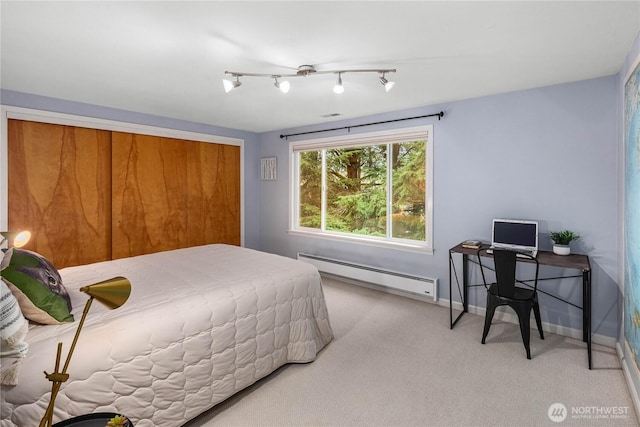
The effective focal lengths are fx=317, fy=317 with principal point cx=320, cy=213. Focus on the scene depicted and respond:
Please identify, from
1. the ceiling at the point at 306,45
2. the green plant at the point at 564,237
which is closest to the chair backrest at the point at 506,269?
the green plant at the point at 564,237

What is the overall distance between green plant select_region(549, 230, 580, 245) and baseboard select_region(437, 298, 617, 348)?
79 centimetres

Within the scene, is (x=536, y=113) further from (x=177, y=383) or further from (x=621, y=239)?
(x=177, y=383)

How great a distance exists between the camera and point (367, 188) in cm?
434

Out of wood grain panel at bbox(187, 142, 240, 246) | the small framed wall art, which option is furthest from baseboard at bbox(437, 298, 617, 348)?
wood grain panel at bbox(187, 142, 240, 246)

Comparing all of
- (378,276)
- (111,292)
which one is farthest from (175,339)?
(378,276)

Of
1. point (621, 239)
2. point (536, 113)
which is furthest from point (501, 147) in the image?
point (621, 239)

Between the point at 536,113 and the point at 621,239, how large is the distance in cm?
126

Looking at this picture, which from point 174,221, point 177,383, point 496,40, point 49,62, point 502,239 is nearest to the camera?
point 177,383

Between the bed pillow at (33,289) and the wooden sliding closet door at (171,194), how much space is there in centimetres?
241

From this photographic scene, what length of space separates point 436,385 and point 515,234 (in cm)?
161

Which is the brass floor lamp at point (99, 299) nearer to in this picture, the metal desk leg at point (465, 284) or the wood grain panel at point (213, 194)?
the metal desk leg at point (465, 284)

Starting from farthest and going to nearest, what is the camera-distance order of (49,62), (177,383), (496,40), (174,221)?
1. (174,221)
2. (49,62)
3. (496,40)
4. (177,383)

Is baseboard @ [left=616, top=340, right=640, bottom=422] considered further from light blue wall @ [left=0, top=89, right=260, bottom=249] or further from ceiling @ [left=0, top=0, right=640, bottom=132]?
light blue wall @ [left=0, top=89, right=260, bottom=249]

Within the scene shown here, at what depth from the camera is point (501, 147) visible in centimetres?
312
